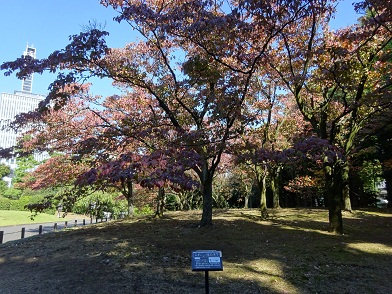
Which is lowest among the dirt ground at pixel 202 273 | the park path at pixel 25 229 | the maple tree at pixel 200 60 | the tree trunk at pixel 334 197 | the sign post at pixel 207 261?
the park path at pixel 25 229

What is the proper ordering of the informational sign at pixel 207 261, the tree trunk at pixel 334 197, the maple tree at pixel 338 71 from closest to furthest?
the informational sign at pixel 207 261 → the maple tree at pixel 338 71 → the tree trunk at pixel 334 197

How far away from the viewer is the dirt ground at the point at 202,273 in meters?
5.06

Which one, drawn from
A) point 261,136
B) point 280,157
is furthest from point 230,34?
point 261,136

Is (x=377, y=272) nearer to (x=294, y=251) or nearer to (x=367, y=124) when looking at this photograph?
(x=294, y=251)

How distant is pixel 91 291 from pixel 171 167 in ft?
7.53

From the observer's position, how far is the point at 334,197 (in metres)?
9.05

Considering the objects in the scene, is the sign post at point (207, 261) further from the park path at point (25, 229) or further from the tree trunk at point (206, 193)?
the park path at point (25, 229)

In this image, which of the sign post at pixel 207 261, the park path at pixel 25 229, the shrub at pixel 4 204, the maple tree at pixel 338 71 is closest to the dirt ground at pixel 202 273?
the sign post at pixel 207 261

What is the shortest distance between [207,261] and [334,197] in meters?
6.29

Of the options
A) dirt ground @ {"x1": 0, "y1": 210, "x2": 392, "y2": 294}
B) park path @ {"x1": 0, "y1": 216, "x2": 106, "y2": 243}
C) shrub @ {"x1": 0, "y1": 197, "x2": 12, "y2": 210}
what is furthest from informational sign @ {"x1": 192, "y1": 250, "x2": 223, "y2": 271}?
shrub @ {"x1": 0, "y1": 197, "x2": 12, "y2": 210}

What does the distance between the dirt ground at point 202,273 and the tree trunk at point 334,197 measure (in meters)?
0.42

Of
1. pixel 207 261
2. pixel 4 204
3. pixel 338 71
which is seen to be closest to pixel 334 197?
pixel 338 71

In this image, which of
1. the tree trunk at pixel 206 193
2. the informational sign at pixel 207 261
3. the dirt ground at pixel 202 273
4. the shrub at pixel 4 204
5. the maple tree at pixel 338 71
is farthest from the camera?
the shrub at pixel 4 204

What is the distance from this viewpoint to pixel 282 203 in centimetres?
2950
